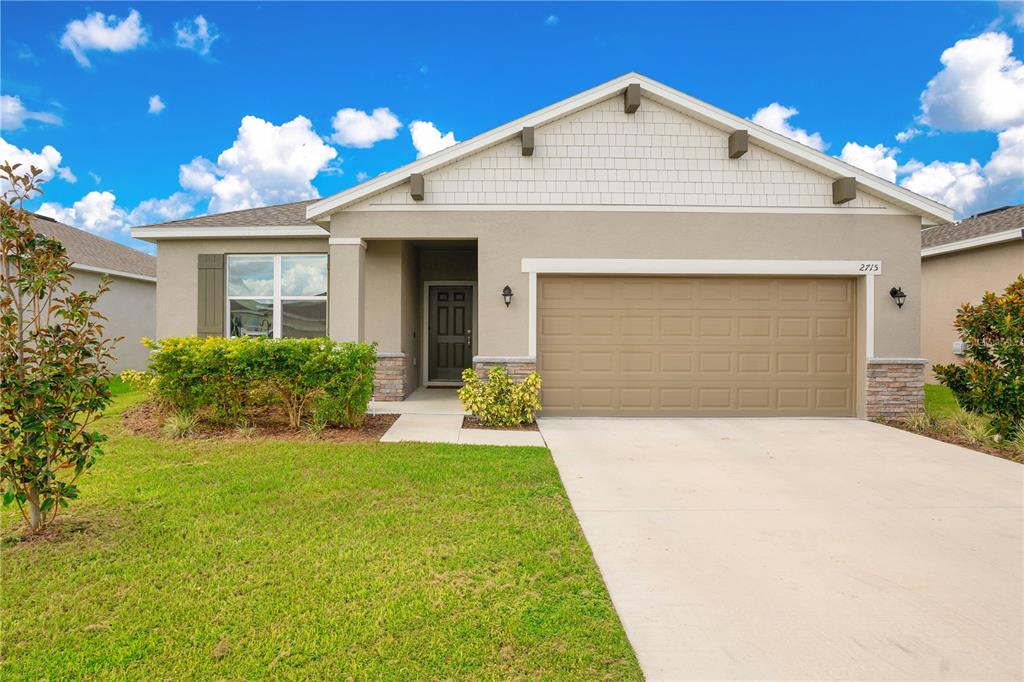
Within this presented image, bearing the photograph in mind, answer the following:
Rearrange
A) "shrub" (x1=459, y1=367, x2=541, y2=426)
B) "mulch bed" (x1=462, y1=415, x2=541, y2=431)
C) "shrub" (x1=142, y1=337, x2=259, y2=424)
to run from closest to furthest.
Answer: "shrub" (x1=142, y1=337, x2=259, y2=424), "mulch bed" (x1=462, y1=415, x2=541, y2=431), "shrub" (x1=459, y1=367, x2=541, y2=426)

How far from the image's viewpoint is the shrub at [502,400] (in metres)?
7.67

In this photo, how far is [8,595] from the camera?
287cm

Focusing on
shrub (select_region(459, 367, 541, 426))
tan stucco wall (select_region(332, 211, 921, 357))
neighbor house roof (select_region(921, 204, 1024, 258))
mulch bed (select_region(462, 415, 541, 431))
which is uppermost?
neighbor house roof (select_region(921, 204, 1024, 258))

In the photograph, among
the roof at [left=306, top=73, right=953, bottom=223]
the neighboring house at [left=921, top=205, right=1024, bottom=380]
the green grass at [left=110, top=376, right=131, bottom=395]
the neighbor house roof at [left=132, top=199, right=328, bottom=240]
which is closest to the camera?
the roof at [left=306, top=73, right=953, bottom=223]

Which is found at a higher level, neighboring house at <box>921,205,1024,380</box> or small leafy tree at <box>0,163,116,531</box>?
neighboring house at <box>921,205,1024,380</box>

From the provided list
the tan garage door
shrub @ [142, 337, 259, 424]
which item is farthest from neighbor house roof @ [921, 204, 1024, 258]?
shrub @ [142, 337, 259, 424]

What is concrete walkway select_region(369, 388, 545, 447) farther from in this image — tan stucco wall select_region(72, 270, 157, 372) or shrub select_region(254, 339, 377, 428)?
tan stucco wall select_region(72, 270, 157, 372)

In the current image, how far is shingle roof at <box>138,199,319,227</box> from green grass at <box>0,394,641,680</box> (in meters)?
6.66

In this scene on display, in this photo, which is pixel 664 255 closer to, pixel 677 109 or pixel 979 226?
pixel 677 109

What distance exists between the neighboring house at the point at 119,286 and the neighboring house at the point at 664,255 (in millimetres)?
9479

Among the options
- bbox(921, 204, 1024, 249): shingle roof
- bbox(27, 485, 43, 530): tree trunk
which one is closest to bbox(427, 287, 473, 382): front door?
bbox(27, 485, 43, 530): tree trunk

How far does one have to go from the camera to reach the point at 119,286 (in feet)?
47.9

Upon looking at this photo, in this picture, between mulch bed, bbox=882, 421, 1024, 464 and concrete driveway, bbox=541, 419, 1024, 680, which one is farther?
mulch bed, bbox=882, 421, 1024, 464

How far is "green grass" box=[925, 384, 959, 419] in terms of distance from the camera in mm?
8643
